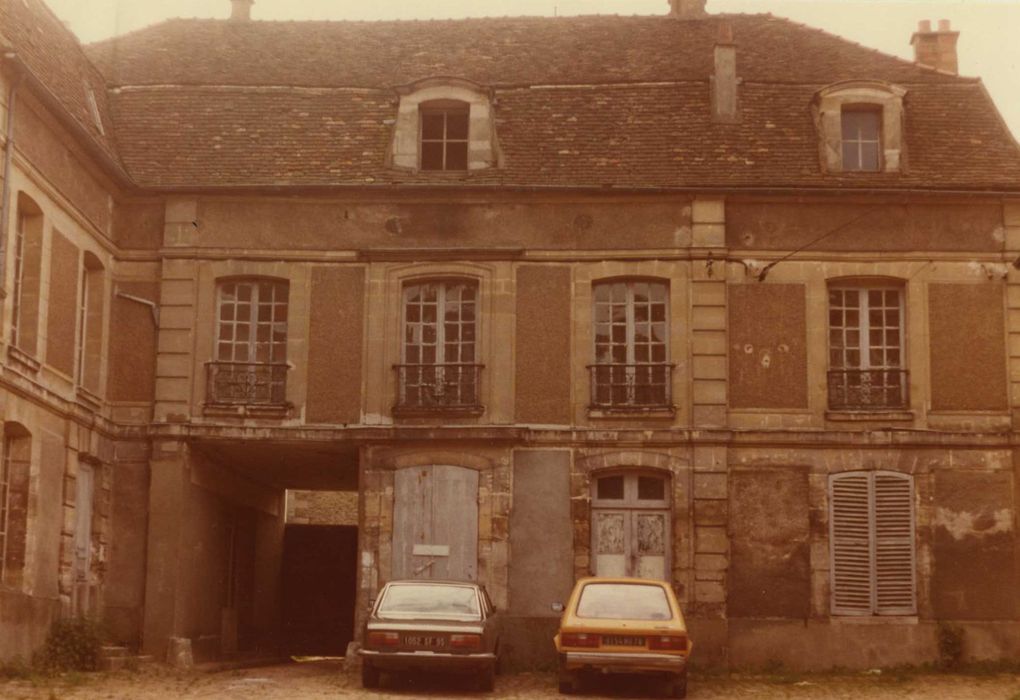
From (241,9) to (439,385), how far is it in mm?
8970

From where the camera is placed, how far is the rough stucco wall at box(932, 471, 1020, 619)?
22141 millimetres

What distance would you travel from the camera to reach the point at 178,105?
2456 cm

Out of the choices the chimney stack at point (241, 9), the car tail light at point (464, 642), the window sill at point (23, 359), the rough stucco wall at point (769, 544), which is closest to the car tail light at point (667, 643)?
the car tail light at point (464, 642)

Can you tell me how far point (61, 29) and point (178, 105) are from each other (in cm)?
222

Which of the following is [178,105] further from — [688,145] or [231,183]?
[688,145]

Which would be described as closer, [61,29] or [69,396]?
[69,396]

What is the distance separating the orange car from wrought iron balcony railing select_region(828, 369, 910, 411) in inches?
222

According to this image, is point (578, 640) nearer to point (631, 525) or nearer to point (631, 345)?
point (631, 525)

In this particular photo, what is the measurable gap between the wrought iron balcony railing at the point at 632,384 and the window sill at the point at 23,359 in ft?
24.8

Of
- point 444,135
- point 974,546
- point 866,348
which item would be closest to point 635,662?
point 974,546

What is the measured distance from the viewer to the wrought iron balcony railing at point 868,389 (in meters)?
22.8

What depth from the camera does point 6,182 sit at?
1878cm

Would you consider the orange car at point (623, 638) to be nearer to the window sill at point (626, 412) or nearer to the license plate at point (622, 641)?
the license plate at point (622, 641)

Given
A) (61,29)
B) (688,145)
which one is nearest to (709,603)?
(688,145)
